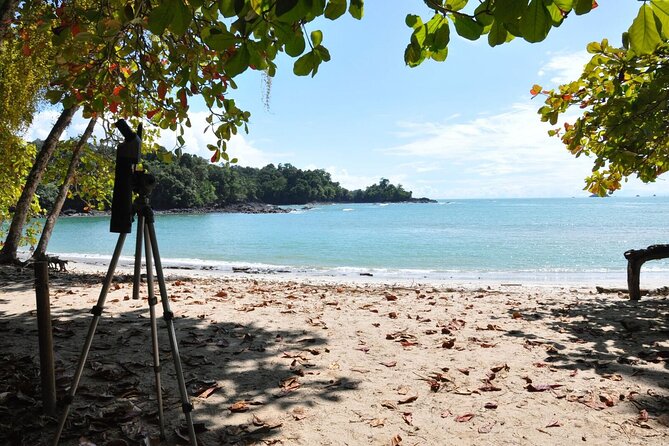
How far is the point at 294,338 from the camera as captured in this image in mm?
5117

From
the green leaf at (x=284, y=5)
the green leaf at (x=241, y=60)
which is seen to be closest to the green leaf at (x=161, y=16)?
the green leaf at (x=241, y=60)

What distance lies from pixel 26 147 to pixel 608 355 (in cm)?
1322

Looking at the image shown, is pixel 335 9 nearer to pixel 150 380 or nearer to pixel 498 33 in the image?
pixel 498 33

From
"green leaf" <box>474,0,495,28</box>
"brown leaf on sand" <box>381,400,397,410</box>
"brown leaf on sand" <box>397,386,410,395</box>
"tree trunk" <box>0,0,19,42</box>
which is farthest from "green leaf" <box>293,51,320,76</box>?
"tree trunk" <box>0,0,19,42</box>

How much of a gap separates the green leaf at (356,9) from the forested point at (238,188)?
1670 inches

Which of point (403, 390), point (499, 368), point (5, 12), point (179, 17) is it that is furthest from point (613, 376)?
point (5, 12)

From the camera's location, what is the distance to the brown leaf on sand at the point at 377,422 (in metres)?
3.08

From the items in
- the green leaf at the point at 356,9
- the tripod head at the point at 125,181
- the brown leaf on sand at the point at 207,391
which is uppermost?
the green leaf at the point at 356,9

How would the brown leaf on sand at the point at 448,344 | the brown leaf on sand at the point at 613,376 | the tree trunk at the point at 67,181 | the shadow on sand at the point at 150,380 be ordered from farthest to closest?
the tree trunk at the point at 67,181 → the brown leaf on sand at the point at 448,344 → the brown leaf on sand at the point at 613,376 → the shadow on sand at the point at 150,380

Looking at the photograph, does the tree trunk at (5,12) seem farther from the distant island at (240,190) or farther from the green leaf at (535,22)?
the distant island at (240,190)

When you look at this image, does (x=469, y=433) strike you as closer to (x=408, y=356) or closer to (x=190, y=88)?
(x=408, y=356)

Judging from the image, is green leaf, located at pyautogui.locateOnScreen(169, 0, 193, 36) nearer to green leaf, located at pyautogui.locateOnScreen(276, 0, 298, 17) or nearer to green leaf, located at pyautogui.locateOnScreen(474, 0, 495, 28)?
green leaf, located at pyautogui.locateOnScreen(276, 0, 298, 17)

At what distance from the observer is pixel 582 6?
4.74ft

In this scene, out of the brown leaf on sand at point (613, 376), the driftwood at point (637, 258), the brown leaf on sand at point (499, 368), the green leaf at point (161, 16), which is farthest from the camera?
the driftwood at point (637, 258)
